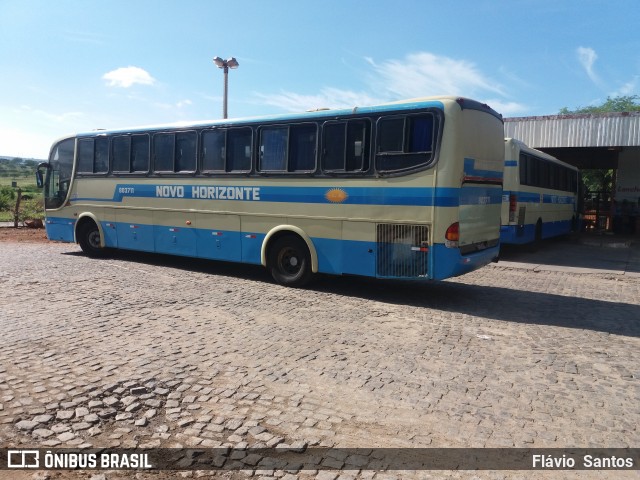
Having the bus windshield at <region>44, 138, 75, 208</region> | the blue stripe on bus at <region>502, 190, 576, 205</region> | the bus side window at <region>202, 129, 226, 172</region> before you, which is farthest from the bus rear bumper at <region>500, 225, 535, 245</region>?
the bus windshield at <region>44, 138, 75, 208</region>

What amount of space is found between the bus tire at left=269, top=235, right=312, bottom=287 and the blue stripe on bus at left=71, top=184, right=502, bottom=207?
81 centimetres

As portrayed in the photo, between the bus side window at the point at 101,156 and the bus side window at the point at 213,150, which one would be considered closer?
the bus side window at the point at 213,150

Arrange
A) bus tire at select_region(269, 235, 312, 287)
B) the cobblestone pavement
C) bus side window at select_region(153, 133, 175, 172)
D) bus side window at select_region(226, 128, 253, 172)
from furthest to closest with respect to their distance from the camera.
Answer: bus side window at select_region(153, 133, 175, 172) < bus side window at select_region(226, 128, 253, 172) < bus tire at select_region(269, 235, 312, 287) < the cobblestone pavement

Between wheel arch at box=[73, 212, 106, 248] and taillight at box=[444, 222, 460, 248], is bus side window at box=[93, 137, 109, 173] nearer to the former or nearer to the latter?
wheel arch at box=[73, 212, 106, 248]

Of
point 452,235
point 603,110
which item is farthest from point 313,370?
point 603,110

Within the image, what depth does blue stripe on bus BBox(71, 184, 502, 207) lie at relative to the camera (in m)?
7.69

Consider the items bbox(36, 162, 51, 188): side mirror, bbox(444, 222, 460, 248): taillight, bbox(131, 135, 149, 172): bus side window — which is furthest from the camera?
bbox(36, 162, 51, 188): side mirror

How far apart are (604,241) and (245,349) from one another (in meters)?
19.5

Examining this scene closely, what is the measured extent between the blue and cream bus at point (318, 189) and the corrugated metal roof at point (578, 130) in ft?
37.1

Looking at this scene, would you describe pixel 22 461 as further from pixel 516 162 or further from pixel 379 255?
pixel 516 162

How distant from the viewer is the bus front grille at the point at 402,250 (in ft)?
25.7

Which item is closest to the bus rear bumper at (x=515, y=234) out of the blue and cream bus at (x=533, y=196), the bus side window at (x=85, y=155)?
the blue and cream bus at (x=533, y=196)

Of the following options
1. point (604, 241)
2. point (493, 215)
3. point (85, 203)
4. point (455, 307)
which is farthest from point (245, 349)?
point (604, 241)

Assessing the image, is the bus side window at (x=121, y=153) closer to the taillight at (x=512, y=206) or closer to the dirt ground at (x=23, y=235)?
the dirt ground at (x=23, y=235)
